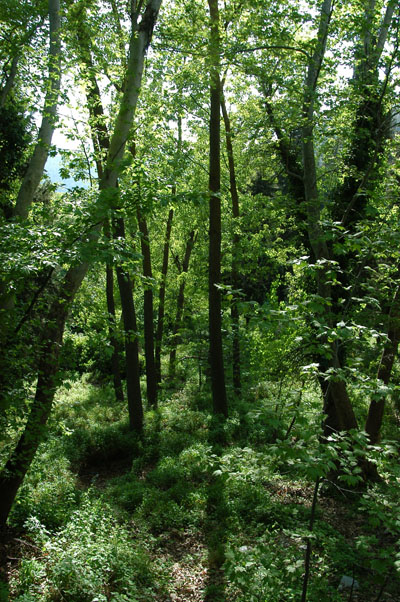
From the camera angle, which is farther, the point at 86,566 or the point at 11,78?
the point at 11,78

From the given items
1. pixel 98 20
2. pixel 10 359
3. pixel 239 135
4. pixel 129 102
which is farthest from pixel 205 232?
pixel 10 359

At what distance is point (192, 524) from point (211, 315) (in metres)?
5.10

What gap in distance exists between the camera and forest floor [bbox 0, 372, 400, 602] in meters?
3.44

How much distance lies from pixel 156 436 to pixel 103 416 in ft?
9.40

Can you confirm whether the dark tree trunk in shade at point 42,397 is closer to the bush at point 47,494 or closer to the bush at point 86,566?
the bush at point 47,494

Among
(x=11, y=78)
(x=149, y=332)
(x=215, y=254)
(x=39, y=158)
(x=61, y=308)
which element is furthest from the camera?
(x=149, y=332)

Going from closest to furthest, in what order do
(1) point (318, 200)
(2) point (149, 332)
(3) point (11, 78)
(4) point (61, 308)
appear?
(4) point (61, 308) → (1) point (318, 200) → (3) point (11, 78) → (2) point (149, 332)

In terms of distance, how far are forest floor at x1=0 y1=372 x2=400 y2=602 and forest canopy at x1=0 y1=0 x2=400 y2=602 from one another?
40 millimetres

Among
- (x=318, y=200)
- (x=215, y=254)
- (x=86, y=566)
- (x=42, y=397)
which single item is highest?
(x=215, y=254)

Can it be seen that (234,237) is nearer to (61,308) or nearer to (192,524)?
(192,524)

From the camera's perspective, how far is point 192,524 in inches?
267

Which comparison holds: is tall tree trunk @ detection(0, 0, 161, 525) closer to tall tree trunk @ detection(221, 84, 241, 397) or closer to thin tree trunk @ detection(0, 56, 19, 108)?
thin tree trunk @ detection(0, 56, 19, 108)

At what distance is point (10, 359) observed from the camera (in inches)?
168

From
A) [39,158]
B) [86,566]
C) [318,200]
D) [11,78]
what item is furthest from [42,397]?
[11,78]
